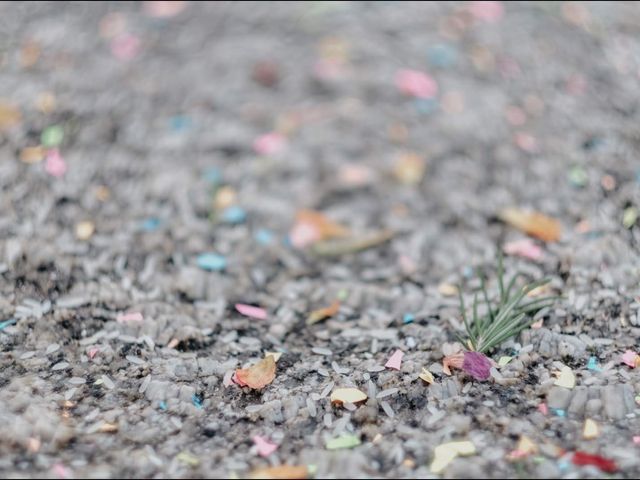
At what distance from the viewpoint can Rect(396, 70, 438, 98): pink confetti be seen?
130 inches

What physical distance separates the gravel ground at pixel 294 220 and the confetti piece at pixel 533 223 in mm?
37

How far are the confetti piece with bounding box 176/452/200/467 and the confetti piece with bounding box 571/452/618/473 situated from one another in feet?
2.63

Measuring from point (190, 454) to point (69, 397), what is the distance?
389 mm

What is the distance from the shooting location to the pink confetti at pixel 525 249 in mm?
2635

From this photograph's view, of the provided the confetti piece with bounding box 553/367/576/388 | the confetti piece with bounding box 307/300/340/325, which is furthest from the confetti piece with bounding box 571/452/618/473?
Answer: the confetti piece with bounding box 307/300/340/325

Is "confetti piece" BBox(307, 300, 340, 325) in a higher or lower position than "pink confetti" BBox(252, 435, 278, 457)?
A: lower

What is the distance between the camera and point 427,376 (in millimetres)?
2025

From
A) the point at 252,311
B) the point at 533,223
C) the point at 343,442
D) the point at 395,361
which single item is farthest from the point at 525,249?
the point at 343,442

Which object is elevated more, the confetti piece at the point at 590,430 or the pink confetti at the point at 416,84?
the pink confetti at the point at 416,84

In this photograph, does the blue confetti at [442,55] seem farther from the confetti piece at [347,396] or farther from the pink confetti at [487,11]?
the confetti piece at [347,396]

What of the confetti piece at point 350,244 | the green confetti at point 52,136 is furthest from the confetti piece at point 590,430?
the green confetti at point 52,136

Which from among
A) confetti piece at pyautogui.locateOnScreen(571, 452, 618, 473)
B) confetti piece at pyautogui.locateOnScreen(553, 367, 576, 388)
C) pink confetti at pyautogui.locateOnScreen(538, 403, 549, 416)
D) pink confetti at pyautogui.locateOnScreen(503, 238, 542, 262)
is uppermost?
confetti piece at pyautogui.locateOnScreen(571, 452, 618, 473)

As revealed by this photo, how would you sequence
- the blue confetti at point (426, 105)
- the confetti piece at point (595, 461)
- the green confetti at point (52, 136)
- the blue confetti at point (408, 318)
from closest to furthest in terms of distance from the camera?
the confetti piece at point (595, 461)
the blue confetti at point (408, 318)
the green confetti at point (52, 136)
the blue confetti at point (426, 105)

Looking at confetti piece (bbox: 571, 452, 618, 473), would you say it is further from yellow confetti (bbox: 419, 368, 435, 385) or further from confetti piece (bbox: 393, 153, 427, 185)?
confetti piece (bbox: 393, 153, 427, 185)
